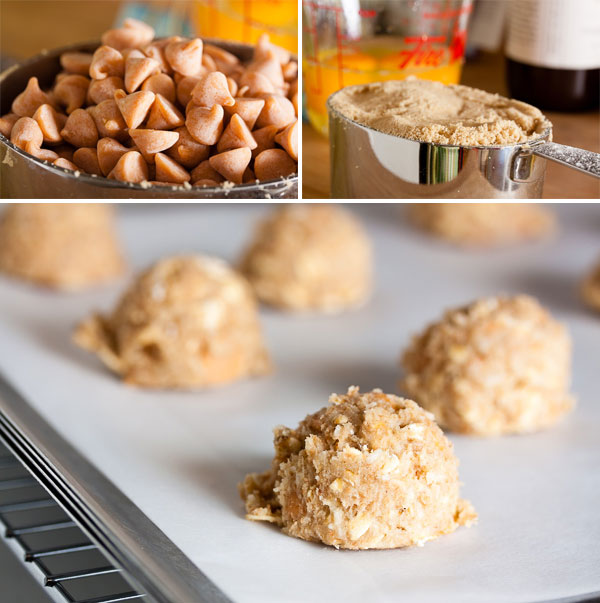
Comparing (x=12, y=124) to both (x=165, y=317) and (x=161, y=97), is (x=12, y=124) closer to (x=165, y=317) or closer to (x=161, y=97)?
(x=161, y=97)

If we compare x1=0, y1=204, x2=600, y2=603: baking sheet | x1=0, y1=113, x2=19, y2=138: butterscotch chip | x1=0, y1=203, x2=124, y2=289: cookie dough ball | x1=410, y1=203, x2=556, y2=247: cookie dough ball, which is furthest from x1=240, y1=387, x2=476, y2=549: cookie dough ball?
x1=410, y1=203, x2=556, y2=247: cookie dough ball

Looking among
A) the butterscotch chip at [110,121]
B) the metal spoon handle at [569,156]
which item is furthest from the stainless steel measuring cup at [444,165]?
the butterscotch chip at [110,121]

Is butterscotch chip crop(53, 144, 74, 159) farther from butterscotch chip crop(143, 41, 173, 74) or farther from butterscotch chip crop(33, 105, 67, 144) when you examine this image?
butterscotch chip crop(143, 41, 173, 74)

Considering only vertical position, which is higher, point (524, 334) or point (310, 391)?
point (524, 334)

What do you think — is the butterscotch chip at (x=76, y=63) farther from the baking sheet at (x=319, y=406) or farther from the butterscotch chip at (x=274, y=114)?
the baking sheet at (x=319, y=406)

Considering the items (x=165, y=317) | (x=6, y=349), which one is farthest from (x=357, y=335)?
(x=6, y=349)

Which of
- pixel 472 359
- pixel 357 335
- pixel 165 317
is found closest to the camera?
pixel 472 359

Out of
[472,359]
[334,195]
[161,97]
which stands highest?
[161,97]

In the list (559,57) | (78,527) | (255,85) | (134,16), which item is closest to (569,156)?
(559,57)
